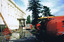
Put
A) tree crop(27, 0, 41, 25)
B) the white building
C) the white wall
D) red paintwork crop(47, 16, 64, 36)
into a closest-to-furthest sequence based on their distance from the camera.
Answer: red paintwork crop(47, 16, 64, 36), the white building, the white wall, tree crop(27, 0, 41, 25)

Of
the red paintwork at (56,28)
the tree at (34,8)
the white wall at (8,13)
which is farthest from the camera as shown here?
the tree at (34,8)

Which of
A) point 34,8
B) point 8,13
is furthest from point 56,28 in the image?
point 34,8

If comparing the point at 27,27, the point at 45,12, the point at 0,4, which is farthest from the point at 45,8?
the point at 0,4

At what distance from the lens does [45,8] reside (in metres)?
24.9

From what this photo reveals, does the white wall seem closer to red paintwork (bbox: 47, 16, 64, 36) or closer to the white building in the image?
the white building

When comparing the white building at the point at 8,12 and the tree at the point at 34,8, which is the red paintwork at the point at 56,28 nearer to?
the white building at the point at 8,12

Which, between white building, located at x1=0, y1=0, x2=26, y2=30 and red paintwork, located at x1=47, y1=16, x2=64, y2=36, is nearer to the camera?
red paintwork, located at x1=47, y1=16, x2=64, y2=36

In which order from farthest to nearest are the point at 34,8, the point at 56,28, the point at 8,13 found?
the point at 34,8, the point at 8,13, the point at 56,28

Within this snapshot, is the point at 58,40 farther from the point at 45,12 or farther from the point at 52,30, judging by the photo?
the point at 45,12

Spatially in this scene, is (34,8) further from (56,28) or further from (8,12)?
(56,28)

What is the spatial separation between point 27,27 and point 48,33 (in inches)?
681

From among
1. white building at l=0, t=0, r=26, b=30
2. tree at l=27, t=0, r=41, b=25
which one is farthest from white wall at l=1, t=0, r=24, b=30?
tree at l=27, t=0, r=41, b=25

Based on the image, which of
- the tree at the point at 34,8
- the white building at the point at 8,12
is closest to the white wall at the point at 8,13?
the white building at the point at 8,12

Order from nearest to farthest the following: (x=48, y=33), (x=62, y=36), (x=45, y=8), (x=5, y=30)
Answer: (x=62, y=36) → (x=48, y=33) → (x=5, y=30) → (x=45, y=8)
